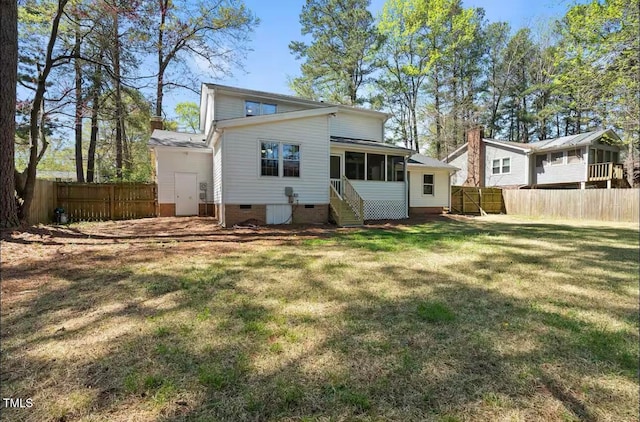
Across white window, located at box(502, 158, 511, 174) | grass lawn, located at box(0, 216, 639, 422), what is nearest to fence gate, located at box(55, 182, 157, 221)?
grass lawn, located at box(0, 216, 639, 422)

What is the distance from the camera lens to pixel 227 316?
11.6ft

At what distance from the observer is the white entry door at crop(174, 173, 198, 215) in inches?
584

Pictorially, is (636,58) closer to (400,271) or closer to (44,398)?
(400,271)

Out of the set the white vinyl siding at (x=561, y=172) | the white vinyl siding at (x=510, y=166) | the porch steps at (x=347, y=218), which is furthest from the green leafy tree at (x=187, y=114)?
the white vinyl siding at (x=561, y=172)

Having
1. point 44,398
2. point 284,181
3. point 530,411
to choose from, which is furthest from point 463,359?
point 284,181

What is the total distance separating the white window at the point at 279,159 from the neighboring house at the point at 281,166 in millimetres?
37

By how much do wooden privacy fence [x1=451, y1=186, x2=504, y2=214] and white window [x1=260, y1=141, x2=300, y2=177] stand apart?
12977mm

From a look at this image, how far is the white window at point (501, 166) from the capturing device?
990 inches

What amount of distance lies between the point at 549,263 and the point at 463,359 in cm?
467

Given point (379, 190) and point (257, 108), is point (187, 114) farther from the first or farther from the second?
point (379, 190)

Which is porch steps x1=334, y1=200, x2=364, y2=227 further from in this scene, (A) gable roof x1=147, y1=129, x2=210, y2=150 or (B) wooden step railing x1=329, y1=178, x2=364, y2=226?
(A) gable roof x1=147, y1=129, x2=210, y2=150

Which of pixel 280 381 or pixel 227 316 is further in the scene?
pixel 227 316

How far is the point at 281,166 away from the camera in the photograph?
38.6ft

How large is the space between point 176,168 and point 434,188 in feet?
47.4
